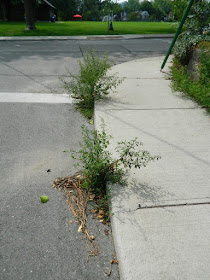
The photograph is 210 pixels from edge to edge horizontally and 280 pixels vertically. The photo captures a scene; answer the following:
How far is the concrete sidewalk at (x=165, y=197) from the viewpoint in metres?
1.96

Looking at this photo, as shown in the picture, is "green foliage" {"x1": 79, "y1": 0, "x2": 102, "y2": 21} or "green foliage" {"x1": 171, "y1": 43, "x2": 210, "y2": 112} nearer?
"green foliage" {"x1": 171, "y1": 43, "x2": 210, "y2": 112}

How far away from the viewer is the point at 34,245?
216 cm

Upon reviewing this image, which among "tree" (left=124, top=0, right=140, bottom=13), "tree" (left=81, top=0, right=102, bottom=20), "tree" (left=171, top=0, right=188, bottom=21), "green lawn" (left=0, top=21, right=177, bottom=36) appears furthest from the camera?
"tree" (left=124, top=0, right=140, bottom=13)

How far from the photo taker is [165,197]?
2635 millimetres

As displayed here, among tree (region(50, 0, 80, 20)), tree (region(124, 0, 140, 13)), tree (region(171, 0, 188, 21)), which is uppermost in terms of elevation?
tree (region(171, 0, 188, 21))

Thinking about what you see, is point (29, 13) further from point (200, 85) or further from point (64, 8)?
point (64, 8)

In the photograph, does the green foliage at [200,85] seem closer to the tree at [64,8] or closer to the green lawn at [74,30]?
the green lawn at [74,30]

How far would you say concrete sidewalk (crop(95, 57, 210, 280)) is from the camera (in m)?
1.96

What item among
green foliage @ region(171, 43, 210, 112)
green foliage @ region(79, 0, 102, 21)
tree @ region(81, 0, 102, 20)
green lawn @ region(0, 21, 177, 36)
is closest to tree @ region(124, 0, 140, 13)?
tree @ region(81, 0, 102, 20)

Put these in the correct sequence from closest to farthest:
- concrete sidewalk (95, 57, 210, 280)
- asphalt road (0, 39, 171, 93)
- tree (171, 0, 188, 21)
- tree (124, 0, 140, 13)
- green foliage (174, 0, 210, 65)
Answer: concrete sidewalk (95, 57, 210, 280) → asphalt road (0, 39, 171, 93) → green foliage (174, 0, 210, 65) → tree (171, 0, 188, 21) → tree (124, 0, 140, 13)

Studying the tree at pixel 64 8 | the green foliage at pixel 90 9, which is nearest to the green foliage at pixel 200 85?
the tree at pixel 64 8

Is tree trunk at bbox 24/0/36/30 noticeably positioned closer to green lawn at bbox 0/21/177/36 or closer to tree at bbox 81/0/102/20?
green lawn at bbox 0/21/177/36

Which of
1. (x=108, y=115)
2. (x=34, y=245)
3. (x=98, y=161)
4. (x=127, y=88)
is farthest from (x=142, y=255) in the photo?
(x=127, y=88)

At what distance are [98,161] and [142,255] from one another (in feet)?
3.66
